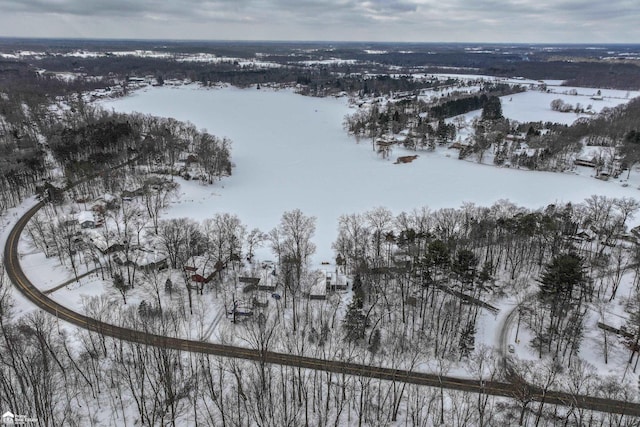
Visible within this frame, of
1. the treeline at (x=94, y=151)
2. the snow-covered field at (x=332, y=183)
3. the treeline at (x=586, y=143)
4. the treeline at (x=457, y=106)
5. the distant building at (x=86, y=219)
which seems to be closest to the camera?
the distant building at (x=86, y=219)

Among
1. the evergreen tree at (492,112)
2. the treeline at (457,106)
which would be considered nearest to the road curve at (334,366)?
the treeline at (457,106)

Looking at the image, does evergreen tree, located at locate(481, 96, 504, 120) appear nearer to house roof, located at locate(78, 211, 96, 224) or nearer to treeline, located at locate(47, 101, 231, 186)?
treeline, located at locate(47, 101, 231, 186)

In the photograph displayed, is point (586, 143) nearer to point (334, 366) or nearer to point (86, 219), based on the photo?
point (334, 366)

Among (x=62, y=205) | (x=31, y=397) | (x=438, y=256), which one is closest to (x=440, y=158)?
(x=438, y=256)

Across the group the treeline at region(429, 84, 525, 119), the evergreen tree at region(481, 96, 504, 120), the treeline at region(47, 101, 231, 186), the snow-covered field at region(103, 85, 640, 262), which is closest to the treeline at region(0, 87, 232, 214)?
the treeline at region(47, 101, 231, 186)

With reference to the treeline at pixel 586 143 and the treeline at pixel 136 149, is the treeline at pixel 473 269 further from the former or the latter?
the treeline at pixel 136 149

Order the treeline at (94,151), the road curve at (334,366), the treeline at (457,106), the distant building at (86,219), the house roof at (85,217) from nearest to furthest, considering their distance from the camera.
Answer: the road curve at (334,366) → the distant building at (86,219) → the house roof at (85,217) → the treeline at (94,151) → the treeline at (457,106)

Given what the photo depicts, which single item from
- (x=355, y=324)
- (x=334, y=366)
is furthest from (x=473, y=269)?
(x=334, y=366)
